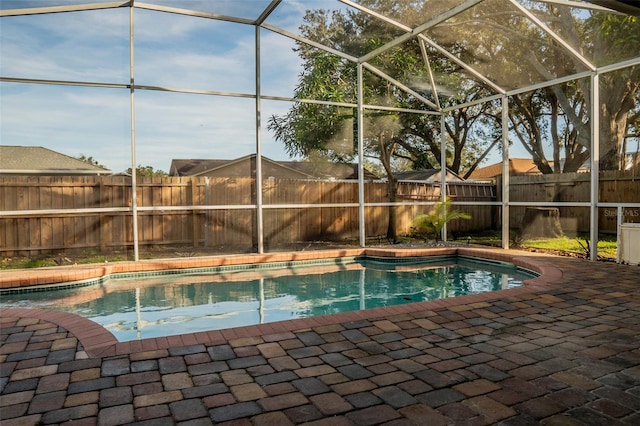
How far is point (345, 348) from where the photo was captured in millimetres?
2957

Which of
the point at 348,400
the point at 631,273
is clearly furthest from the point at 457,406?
the point at 631,273

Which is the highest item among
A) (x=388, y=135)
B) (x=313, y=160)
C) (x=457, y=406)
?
(x=388, y=135)

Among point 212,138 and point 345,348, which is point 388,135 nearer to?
point 212,138

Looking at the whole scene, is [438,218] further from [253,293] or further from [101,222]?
[101,222]

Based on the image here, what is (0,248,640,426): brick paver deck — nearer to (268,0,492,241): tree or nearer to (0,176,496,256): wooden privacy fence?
(0,176,496,256): wooden privacy fence

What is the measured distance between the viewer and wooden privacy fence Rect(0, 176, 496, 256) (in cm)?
685

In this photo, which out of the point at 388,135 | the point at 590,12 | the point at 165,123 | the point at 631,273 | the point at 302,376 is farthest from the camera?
the point at 388,135

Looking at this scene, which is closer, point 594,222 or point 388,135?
A: point 594,222

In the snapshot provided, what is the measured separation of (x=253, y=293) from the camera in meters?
5.63

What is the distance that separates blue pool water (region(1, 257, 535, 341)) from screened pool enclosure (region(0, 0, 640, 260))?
1240 mm

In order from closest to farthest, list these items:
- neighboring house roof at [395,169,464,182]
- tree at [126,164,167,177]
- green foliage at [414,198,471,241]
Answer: tree at [126,164,167,177] < green foliage at [414,198,471,241] < neighboring house roof at [395,169,464,182]

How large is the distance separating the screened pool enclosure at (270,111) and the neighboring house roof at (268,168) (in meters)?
0.03

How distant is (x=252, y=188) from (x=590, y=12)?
579 cm

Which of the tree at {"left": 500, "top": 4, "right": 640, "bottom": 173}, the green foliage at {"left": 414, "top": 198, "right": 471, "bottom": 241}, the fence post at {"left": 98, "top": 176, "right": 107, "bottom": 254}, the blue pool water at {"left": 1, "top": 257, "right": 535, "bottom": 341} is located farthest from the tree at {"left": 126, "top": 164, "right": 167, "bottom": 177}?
the tree at {"left": 500, "top": 4, "right": 640, "bottom": 173}
